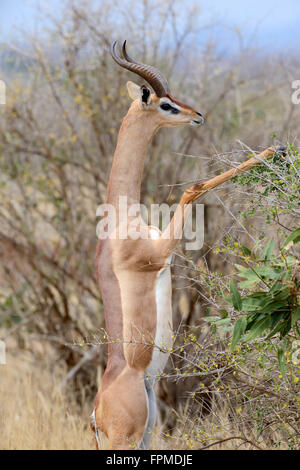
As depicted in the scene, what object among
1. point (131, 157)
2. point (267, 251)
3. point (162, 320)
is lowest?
point (162, 320)

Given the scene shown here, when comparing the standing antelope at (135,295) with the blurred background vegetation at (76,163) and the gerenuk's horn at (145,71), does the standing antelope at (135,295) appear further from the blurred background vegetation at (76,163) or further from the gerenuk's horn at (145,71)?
the blurred background vegetation at (76,163)

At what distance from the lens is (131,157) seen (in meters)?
2.32

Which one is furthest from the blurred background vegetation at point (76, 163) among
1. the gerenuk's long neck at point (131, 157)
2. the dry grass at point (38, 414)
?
the gerenuk's long neck at point (131, 157)

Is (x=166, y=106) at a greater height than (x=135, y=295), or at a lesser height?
greater

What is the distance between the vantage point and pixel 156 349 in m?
2.23

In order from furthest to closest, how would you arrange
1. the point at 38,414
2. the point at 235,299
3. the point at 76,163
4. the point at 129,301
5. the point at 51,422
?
the point at 76,163 < the point at 38,414 < the point at 51,422 < the point at 129,301 < the point at 235,299

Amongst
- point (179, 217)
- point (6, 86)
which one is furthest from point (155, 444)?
point (6, 86)

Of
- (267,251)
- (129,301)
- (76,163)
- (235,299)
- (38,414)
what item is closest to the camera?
(235,299)

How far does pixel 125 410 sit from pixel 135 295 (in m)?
0.39

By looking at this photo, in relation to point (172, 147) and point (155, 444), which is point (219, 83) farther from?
point (155, 444)

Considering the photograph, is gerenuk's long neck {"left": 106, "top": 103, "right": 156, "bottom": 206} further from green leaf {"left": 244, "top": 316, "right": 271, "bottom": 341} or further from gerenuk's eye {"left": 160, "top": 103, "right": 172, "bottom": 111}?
green leaf {"left": 244, "top": 316, "right": 271, "bottom": 341}

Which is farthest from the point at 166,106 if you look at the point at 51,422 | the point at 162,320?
the point at 51,422

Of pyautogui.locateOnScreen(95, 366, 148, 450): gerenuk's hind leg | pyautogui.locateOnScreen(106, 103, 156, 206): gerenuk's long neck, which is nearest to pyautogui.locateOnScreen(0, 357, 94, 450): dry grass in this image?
pyautogui.locateOnScreen(95, 366, 148, 450): gerenuk's hind leg

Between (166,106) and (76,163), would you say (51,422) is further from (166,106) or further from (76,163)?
(166,106)
